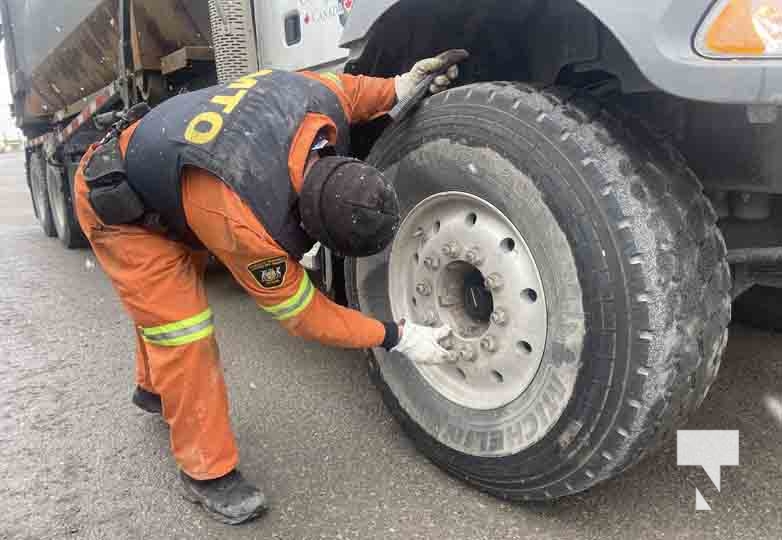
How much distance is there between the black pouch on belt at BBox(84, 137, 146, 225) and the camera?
1914 millimetres

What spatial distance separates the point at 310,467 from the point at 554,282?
1125 mm

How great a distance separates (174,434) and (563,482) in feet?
4.12

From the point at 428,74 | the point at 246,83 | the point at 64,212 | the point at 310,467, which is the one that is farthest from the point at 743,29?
the point at 64,212

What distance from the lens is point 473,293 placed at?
2021mm

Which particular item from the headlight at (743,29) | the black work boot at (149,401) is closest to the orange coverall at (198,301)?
the black work boot at (149,401)

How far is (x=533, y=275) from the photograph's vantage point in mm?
1734

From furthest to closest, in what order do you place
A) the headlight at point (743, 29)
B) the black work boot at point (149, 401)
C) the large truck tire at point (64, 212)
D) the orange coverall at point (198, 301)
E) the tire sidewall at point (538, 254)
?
the large truck tire at point (64, 212) → the black work boot at point (149, 401) → the orange coverall at point (198, 301) → the tire sidewall at point (538, 254) → the headlight at point (743, 29)

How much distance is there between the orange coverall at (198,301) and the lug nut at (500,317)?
363 millimetres

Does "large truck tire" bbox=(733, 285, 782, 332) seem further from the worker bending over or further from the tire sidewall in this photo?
the worker bending over

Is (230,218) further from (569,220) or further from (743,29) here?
(743,29)

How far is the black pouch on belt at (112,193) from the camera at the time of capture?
1914 mm

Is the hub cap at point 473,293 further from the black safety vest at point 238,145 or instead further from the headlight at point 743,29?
the headlight at point 743,29

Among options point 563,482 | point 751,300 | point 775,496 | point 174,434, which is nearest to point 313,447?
point 174,434

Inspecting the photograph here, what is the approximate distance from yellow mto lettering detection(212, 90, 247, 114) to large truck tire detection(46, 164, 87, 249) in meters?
5.53
